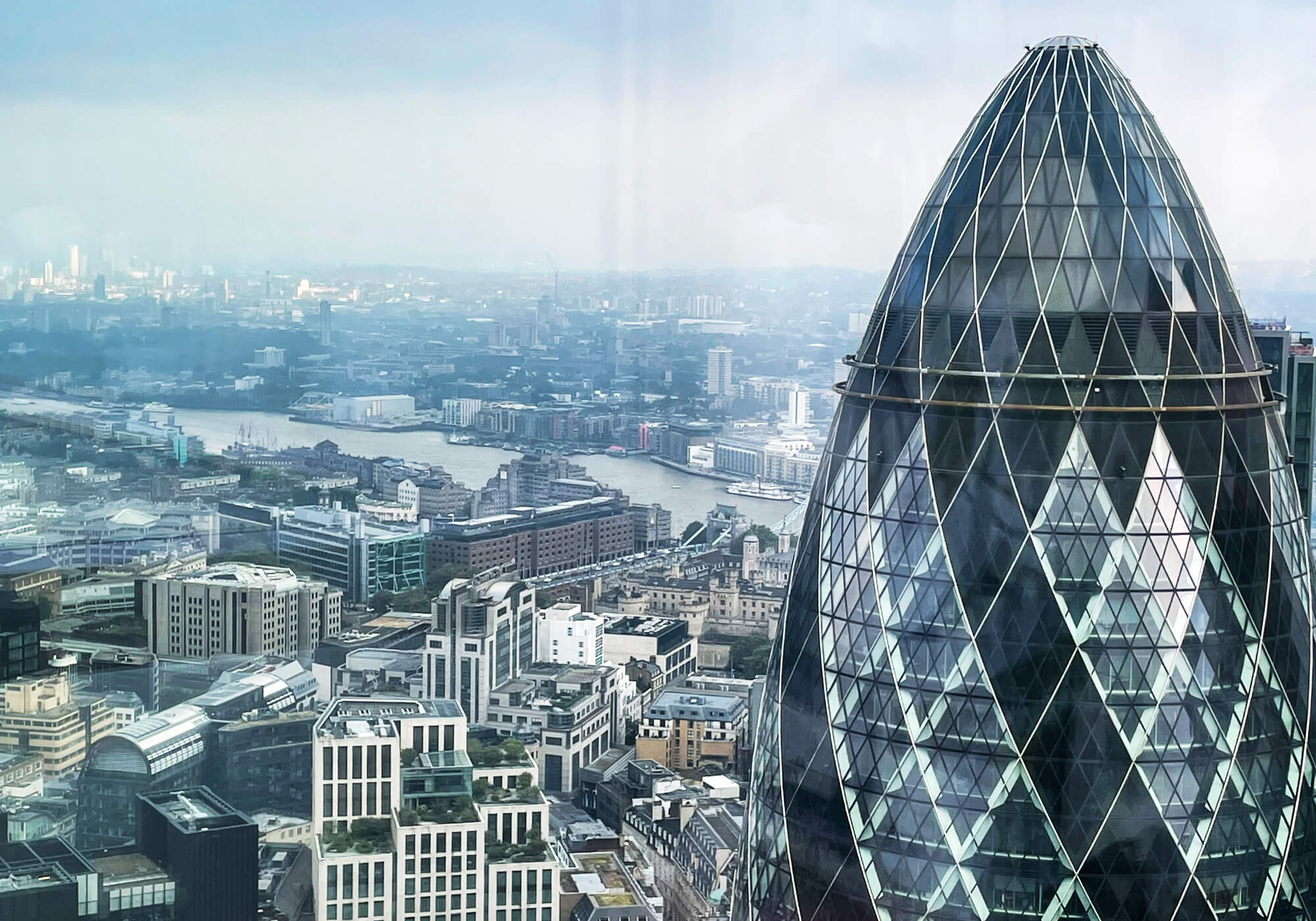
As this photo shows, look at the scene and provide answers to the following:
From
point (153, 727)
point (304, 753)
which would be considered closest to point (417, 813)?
point (304, 753)

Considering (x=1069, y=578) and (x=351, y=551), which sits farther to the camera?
(x=351, y=551)

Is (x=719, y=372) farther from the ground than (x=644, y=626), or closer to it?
farther from the ground

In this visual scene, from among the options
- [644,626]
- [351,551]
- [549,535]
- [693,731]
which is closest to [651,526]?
[549,535]

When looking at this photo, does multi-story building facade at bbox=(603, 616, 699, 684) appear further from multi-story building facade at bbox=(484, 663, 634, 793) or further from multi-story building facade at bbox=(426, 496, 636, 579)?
multi-story building facade at bbox=(426, 496, 636, 579)

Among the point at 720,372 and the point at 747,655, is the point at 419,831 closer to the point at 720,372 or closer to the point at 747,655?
the point at 747,655

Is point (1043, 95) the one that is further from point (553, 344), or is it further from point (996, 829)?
point (553, 344)

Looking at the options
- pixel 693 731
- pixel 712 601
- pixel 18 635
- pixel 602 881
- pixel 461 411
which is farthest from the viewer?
pixel 461 411

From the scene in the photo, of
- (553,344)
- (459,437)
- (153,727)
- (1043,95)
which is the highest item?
(1043,95)

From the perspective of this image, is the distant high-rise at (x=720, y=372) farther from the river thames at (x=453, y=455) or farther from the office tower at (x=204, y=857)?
the office tower at (x=204, y=857)
